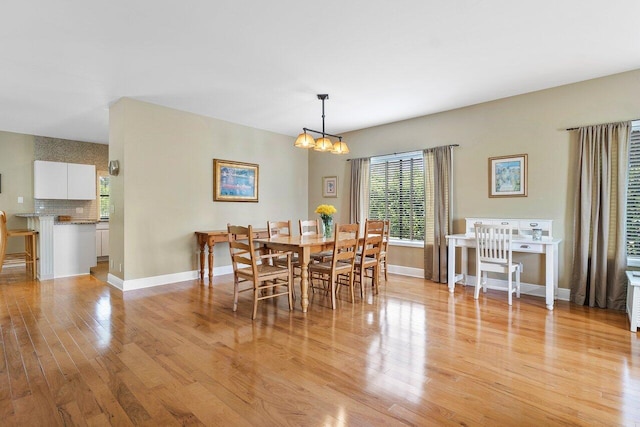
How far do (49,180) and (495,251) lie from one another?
310 inches

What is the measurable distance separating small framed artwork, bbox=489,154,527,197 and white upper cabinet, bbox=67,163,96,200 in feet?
24.9

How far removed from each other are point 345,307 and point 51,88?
447cm

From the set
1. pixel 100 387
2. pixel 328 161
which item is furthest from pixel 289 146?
pixel 100 387

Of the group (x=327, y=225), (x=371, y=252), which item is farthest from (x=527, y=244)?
(x=327, y=225)

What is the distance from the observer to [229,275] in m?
5.67

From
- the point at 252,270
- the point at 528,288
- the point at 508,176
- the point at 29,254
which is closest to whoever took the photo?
the point at 252,270

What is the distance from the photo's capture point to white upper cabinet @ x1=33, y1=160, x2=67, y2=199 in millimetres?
6371

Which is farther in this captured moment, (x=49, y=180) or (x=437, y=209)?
(x=49, y=180)

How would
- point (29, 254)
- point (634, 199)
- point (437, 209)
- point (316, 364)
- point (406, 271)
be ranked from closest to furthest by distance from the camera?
point (316, 364) < point (634, 199) < point (437, 209) < point (29, 254) < point (406, 271)

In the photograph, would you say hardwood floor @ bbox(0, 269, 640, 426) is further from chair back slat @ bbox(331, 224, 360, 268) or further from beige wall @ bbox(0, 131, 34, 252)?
beige wall @ bbox(0, 131, 34, 252)

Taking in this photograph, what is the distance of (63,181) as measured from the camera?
21.8 ft

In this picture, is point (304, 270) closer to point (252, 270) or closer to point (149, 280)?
point (252, 270)

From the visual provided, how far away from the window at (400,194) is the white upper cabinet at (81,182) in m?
5.81

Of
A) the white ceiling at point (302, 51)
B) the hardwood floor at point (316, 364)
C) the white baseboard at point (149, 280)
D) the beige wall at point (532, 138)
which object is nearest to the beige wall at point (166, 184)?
the white baseboard at point (149, 280)
